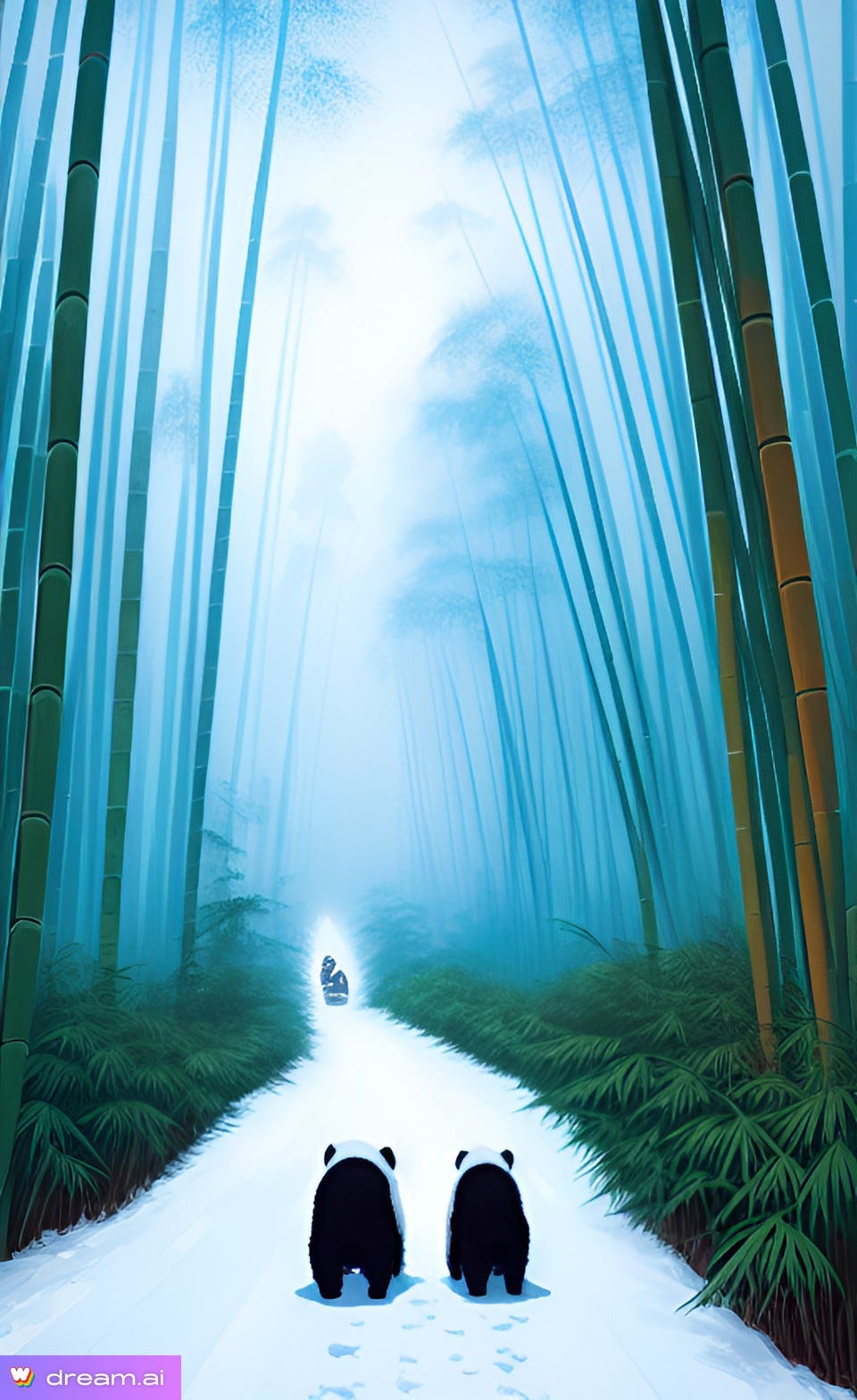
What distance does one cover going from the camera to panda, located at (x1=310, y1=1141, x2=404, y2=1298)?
1.33m

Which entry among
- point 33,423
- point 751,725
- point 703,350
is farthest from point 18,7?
point 751,725

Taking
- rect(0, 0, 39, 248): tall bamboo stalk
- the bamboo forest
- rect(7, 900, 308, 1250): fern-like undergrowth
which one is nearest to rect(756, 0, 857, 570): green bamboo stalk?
the bamboo forest

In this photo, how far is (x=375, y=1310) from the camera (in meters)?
1.31

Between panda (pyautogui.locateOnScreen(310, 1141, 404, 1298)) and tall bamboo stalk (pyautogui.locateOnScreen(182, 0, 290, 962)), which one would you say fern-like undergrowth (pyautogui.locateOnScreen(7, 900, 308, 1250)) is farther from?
panda (pyautogui.locateOnScreen(310, 1141, 404, 1298))

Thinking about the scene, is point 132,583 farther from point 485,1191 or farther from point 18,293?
point 485,1191

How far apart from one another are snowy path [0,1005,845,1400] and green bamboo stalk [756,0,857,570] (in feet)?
4.22

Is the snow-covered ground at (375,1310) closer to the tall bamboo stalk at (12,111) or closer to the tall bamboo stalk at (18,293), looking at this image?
the tall bamboo stalk at (18,293)

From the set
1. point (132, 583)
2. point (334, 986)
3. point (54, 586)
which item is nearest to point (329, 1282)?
point (54, 586)

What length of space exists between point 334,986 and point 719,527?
22.4ft

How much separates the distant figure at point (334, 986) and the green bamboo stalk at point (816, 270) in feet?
22.3
